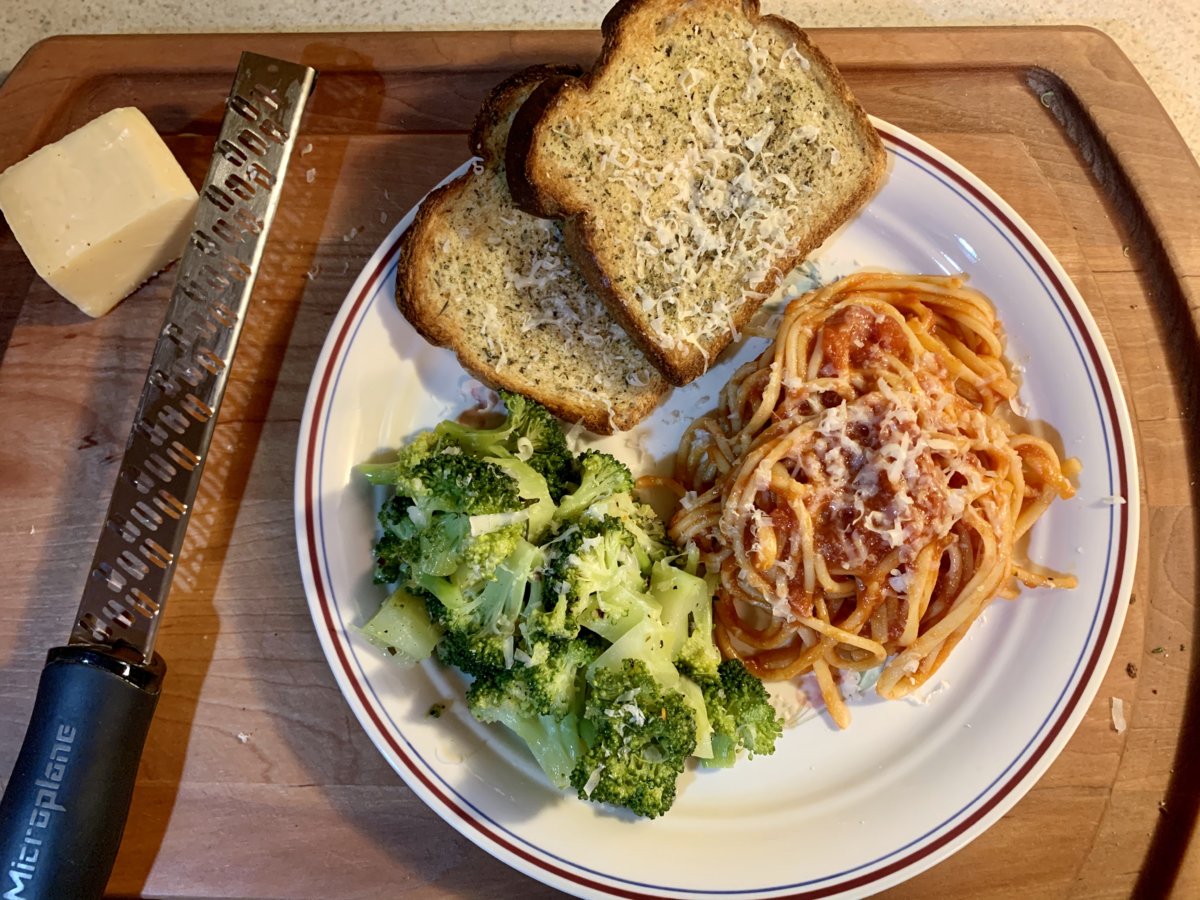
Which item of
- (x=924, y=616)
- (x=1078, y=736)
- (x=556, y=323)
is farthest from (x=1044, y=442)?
(x=556, y=323)

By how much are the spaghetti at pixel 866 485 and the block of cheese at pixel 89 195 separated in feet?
5.77

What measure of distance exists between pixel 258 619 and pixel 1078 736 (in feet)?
8.51

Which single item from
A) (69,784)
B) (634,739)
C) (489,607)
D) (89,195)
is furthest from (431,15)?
(69,784)

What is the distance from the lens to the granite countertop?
2.74m

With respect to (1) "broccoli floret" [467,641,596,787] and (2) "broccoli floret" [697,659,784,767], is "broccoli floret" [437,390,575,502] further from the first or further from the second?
(2) "broccoli floret" [697,659,784,767]

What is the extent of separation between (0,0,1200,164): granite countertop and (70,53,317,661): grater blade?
0.44m

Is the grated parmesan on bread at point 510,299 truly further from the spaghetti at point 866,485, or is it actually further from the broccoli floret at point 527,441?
the spaghetti at point 866,485

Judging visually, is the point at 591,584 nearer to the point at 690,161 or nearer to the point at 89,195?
the point at 690,161

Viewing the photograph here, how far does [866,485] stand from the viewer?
7.29 feet

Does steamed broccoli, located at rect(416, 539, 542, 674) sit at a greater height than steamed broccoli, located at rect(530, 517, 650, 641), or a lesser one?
lesser

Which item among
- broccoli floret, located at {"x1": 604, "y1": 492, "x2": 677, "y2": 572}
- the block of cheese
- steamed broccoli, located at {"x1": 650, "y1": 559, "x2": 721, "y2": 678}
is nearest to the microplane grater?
the block of cheese

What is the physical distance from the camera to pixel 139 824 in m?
2.49

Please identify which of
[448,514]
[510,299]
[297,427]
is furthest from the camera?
[297,427]

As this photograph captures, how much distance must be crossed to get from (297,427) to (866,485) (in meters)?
1.72
